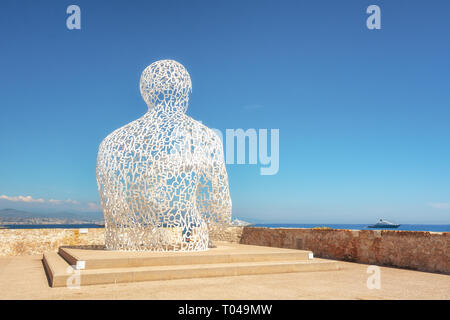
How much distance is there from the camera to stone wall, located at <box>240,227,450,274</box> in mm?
8523

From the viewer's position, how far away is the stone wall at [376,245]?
852cm

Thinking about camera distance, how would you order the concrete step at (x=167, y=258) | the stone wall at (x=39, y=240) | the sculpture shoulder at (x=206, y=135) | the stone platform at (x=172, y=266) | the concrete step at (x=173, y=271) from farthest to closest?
the stone wall at (x=39, y=240) < the sculpture shoulder at (x=206, y=135) < the concrete step at (x=167, y=258) < the stone platform at (x=172, y=266) < the concrete step at (x=173, y=271)

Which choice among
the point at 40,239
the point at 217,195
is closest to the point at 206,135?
the point at 217,195

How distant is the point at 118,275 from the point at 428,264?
21.1ft

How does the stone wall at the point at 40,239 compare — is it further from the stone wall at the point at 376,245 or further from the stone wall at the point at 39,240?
the stone wall at the point at 376,245

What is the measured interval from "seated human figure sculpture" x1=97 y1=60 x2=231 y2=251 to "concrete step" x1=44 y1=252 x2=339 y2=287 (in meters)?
1.35

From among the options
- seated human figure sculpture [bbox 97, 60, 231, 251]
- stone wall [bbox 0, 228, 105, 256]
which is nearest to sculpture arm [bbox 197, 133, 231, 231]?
seated human figure sculpture [bbox 97, 60, 231, 251]

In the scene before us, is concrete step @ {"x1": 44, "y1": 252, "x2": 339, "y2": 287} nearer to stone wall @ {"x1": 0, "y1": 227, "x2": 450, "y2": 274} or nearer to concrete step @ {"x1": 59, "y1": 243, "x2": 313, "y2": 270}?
concrete step @ {"x1": 59, "y1": 243, "x2": 313, "y2": 270}

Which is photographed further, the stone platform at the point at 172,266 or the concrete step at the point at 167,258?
the concrete step at the point at 167,258

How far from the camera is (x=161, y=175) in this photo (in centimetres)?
894

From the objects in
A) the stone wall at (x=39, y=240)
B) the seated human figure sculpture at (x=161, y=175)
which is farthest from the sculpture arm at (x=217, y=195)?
the stone wall at (x=39, y=240)

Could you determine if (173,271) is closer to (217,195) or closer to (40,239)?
(217,195)

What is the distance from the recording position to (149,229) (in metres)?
9.21
